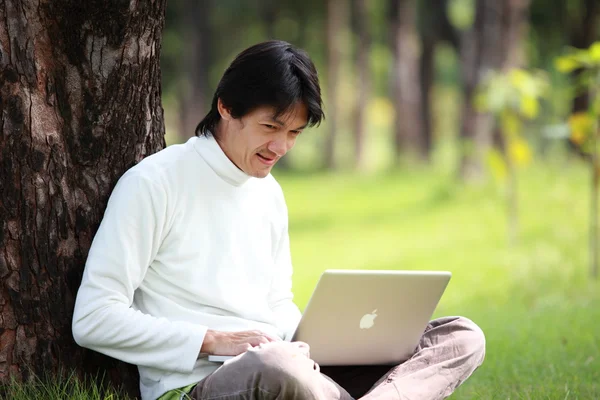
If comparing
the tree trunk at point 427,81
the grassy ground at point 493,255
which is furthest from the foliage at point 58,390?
the tree trunk at point 427,81

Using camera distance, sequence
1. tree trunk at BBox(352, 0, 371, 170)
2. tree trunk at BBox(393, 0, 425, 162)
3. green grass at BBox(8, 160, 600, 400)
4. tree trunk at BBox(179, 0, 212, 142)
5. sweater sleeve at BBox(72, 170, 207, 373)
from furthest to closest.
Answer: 1. tree trunk at BBox(179, 0, 212, 142)
2. tree trunk at BBox(352, 0, 371, 170)
3. tree trunk at BBox(393, 0, 425, 162)
4. green grass at BBox(8, 160, 600, 400)
5. sweater sleeve at BBox(72, 170, 207, 373)

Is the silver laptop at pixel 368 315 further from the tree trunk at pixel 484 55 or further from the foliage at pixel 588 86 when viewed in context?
the tree trunk at pixel 484 55

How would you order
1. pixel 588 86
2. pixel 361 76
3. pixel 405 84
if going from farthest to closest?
pixel 361 76
pixel 405 84
pixel 588 86

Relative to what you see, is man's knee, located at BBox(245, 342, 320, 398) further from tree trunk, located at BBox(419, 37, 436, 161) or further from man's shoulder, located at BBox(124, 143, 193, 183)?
tree trunk, located at BBox(419, 37, 436, 161)

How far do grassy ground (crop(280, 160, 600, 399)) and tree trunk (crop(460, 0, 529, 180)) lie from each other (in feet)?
2.01

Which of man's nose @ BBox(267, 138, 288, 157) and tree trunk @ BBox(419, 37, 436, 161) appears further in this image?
tree trunk @ BBox(419, 37, 436, 161)

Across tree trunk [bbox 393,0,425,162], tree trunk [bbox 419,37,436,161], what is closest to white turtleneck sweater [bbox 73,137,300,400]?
tree trunk [bbox 393,0,425,162]

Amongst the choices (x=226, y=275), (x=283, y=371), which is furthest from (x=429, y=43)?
(x=283, y=371)

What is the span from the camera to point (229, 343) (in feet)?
10.1

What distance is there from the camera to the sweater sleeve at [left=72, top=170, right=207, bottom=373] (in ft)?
9.78

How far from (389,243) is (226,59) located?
1771 centimetres

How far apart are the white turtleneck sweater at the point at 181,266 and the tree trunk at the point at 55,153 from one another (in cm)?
21

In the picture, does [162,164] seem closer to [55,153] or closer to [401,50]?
[55,153]

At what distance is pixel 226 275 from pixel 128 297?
399mm
